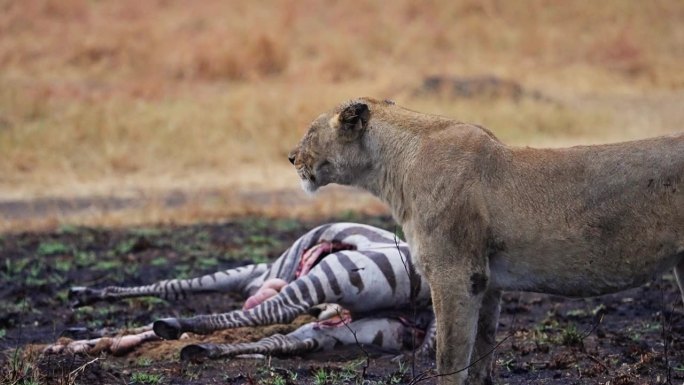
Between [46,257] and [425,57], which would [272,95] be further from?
[46,257]

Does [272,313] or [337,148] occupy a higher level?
[337,148]

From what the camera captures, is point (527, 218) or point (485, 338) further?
point (485, 338)

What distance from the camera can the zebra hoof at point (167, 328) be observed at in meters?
6.93

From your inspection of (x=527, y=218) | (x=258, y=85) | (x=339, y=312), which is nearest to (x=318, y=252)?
(x=339, y=312)

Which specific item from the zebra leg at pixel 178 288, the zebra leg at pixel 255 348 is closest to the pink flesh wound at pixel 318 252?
the zebra leg at pixel 178 288

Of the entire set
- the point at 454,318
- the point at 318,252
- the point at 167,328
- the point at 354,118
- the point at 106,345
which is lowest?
the point at 106,345

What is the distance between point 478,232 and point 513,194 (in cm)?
24

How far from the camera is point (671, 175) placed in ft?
16.1

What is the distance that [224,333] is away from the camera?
24.0 ft

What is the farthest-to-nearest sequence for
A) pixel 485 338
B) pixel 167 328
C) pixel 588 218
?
pixel 167 328 < pixel 485 338 < pixel 588 218

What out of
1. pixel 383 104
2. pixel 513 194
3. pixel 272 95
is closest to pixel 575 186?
pixel 513 194

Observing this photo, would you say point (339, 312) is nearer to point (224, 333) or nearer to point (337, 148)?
point (224, 333)

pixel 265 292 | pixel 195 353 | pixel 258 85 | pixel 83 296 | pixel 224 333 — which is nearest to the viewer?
pixel 195 353

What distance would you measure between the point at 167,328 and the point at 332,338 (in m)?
0.99
